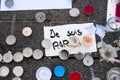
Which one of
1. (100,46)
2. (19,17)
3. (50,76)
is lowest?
(50,76)

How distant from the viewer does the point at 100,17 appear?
1.07m

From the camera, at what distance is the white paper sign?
1.06 metres

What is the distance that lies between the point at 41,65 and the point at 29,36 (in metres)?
0.11

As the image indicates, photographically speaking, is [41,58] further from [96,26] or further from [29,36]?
[96,26]

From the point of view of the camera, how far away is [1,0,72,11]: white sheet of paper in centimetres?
110

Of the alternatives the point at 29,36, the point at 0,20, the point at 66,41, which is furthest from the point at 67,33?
the point at 0,20

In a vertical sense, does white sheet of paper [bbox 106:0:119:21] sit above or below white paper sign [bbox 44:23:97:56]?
above

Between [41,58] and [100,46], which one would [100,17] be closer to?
[100,46]

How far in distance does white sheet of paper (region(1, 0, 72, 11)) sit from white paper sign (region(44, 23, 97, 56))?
0.25 feet

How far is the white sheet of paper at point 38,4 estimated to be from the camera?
1.10 meters

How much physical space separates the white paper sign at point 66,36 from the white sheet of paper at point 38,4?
0.25ft

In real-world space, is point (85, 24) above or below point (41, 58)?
above

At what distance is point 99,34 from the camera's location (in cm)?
106

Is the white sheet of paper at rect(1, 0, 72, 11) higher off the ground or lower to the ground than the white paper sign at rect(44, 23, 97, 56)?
higher
